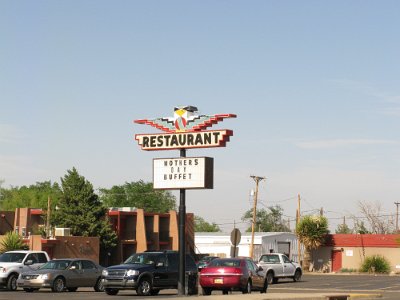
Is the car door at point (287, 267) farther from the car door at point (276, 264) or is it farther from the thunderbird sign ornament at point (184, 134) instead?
the thunderbird sign ornament at point (184, 134)

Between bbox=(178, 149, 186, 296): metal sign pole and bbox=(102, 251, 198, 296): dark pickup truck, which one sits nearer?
bbox=(178, 149, 186, 296): metal sign pole

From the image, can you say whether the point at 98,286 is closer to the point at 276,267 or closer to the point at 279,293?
the point at 279,293

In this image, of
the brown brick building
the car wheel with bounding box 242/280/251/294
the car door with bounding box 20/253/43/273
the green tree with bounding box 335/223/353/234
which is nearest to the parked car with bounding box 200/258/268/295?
the car wheel with bounding box 242/280/251/294

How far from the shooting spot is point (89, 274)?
3681 cm

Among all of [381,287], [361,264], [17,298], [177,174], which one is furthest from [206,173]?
[361,264]

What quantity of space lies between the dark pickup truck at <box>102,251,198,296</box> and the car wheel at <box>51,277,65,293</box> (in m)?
3.04

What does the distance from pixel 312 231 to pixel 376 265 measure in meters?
7.02

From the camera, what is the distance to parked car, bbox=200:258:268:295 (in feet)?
110

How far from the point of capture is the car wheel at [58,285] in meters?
35.5

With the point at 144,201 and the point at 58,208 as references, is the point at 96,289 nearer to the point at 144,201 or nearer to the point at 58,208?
the point at 58,208

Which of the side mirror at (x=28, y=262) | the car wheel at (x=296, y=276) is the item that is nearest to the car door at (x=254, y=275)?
the side mirror at (x=28, y=262)

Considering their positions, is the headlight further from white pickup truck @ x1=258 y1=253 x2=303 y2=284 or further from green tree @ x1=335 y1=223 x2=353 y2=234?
green tree @ x1=335 y1=223 x2=353 y2=234

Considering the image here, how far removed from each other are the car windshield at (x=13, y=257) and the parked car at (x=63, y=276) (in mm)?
1557

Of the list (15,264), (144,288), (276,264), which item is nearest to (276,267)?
(276,264)
